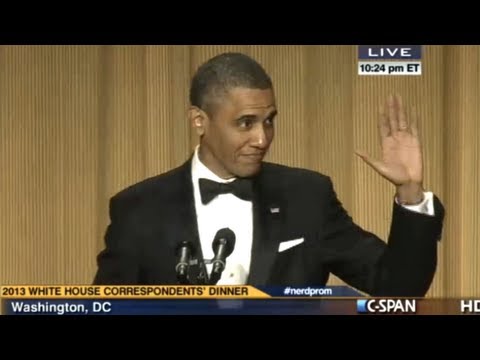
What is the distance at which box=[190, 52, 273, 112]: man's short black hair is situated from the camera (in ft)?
10.7

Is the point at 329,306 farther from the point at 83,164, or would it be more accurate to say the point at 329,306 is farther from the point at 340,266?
the point at 83,164

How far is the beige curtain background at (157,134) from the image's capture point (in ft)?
10.8

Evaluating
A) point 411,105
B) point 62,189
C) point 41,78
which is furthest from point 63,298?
point 411,105

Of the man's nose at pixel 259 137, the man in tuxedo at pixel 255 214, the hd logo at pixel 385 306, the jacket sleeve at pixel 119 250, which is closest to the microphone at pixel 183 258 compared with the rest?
the man in tuxedo at pixel 255 214

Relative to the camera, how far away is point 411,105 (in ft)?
10.8

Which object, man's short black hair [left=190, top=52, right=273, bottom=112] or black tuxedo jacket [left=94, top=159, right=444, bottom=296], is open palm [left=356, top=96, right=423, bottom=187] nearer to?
black tuxedo jacket [left=94, top=159, right=444, bottom=296]

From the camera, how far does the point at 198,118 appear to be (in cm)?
331

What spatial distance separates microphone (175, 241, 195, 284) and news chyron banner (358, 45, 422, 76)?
0.63 m

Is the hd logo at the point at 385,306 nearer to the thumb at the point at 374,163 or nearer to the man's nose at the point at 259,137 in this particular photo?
the thumb at the point at 374,163

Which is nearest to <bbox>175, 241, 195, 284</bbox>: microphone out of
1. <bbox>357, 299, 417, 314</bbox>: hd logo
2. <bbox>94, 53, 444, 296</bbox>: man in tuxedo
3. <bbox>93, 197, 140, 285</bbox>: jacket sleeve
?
<bbox>94, 53, 444, 296</bbox>: man in tuxedo

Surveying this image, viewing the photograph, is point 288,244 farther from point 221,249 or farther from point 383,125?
point 383,125

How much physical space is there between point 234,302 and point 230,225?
7.8 inches

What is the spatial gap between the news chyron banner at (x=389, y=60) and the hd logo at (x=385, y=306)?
1.92ft

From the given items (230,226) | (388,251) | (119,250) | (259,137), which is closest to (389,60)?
(259,137)
